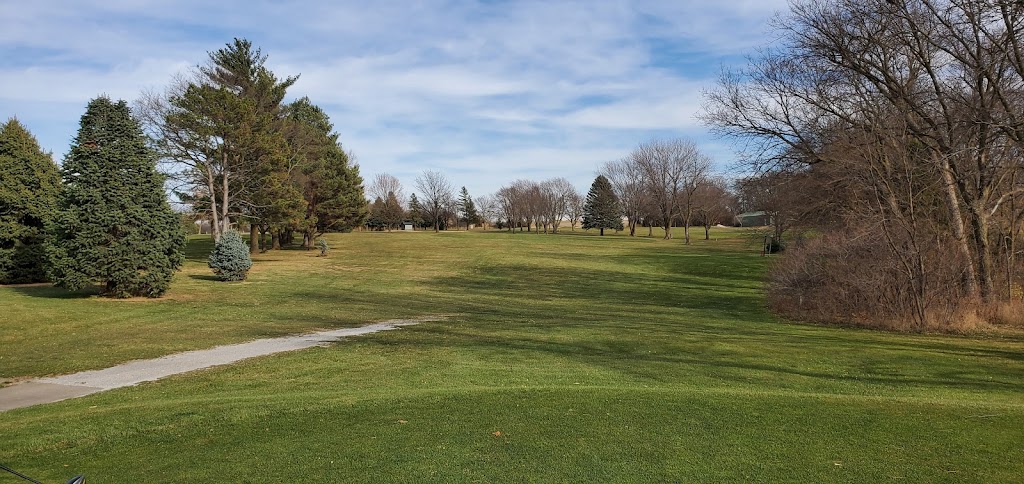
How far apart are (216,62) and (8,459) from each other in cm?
3904

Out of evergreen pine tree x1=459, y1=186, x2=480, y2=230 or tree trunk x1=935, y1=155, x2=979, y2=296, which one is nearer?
tree trunk x1=935, y1=155, x2=979, y2=296

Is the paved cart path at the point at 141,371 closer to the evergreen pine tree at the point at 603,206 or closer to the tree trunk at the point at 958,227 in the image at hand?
the tree trunk at the point at 958,227

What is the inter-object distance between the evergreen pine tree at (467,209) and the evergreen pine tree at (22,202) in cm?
8513

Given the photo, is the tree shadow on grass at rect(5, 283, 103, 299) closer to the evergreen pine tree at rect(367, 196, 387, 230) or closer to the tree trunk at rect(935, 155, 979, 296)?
the tree trunk at rect(935, 155, 979, 296)

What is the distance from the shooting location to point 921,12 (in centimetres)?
1689

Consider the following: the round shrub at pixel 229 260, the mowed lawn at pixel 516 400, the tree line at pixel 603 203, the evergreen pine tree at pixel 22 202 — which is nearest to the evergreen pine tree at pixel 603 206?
the tree line at pixel 603 203

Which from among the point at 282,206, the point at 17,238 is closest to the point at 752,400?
the point at 17,238

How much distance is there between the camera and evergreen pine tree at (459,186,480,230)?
4296 inches

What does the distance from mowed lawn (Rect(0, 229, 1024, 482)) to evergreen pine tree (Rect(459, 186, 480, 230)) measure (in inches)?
3436

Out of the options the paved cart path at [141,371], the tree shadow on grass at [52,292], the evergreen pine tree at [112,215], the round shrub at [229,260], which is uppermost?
the evergreen pine tree at [112,215]

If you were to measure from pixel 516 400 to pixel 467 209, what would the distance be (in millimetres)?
102324

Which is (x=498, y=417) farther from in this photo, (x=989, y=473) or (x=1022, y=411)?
(x=1022, y=411)

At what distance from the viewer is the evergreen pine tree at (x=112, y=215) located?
19.8 metres

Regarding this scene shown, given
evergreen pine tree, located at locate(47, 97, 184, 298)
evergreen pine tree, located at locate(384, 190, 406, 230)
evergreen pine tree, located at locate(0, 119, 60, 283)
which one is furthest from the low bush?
evergreen pine tree, located at locate(384, 190, 406, 230)
